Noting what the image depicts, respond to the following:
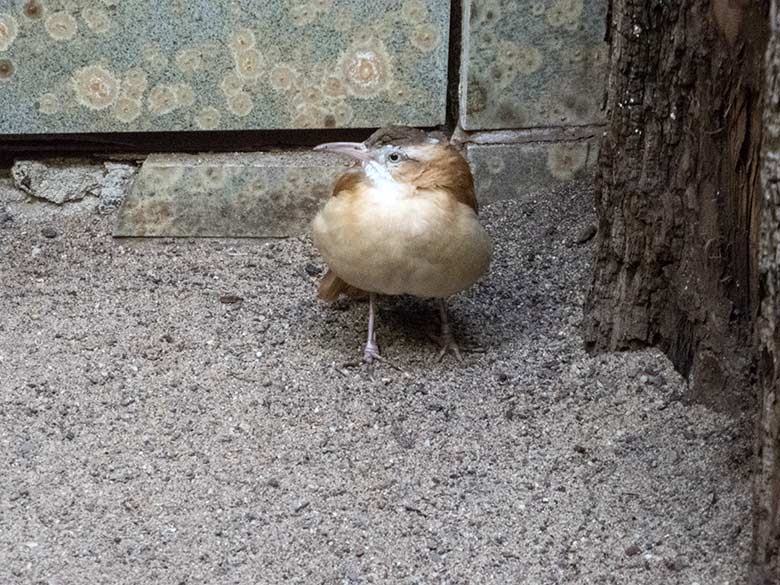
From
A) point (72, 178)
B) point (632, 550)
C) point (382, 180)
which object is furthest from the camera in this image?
point (72, 178)

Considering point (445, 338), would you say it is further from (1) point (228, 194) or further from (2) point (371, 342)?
(1) point (228, 194)

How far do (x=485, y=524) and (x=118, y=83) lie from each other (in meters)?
2.47

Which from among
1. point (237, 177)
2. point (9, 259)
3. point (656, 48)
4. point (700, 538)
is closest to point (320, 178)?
point (237, 177)

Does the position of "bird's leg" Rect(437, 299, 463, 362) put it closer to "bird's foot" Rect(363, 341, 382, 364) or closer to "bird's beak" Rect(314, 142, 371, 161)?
"bird's foot" Rect(363, 341, 382, 364)

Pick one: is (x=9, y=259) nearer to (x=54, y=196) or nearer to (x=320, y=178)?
(x=54, y=196)

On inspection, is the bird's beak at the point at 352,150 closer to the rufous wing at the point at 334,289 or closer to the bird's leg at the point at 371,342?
the rufous wing at the point at 334,289

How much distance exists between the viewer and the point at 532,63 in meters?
4.41

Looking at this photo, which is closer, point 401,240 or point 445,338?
point 401,240

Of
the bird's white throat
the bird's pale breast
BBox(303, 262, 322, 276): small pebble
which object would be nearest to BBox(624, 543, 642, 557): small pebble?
the bird's pale breast

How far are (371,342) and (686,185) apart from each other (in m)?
1.23

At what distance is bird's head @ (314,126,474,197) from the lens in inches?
148

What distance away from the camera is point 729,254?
319 centimetres

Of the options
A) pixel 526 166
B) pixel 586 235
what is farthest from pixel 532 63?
pixel 586 235

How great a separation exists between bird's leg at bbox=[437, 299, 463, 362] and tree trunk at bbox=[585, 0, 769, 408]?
559mm
